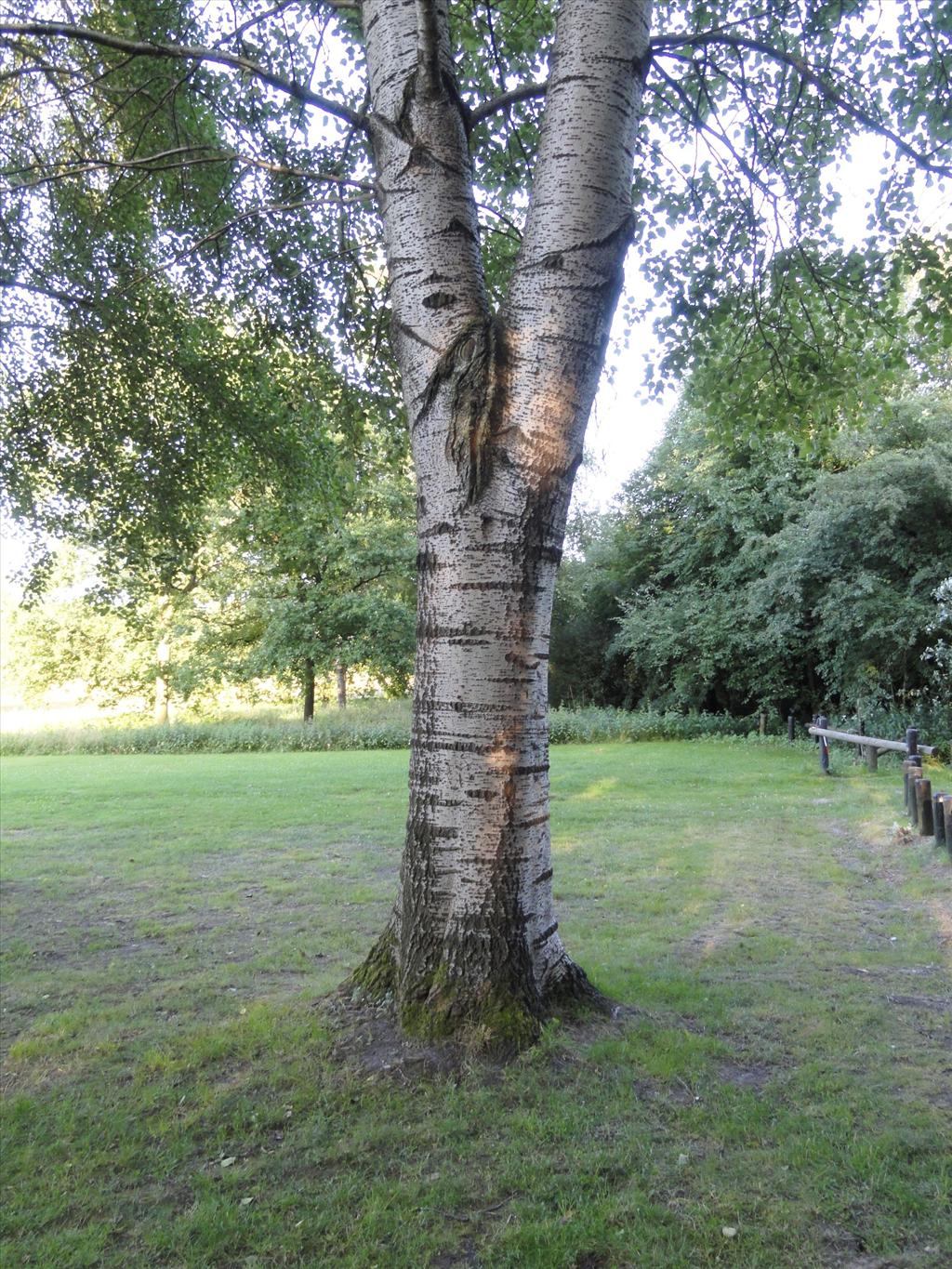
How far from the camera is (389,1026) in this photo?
3.80 meters

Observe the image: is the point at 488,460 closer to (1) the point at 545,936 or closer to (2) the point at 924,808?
(1) the point at 545,936

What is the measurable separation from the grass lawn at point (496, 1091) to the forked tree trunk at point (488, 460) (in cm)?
40

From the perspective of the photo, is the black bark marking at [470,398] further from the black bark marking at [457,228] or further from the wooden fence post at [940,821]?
the wooden fence post at [940,821]

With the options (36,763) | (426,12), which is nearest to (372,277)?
(426,12)

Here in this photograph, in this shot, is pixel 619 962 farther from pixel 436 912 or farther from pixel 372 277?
pixel 372 277

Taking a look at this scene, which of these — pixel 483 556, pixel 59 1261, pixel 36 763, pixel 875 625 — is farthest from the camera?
pixel 36 763

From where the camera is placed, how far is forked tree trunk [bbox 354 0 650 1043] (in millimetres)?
3654

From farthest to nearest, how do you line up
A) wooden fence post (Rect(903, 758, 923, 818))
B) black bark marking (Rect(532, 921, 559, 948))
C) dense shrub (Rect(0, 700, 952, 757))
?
dense shrub (Rect(0, 700, 952, 757)), wooden fence post (Rect(903, 758, 923, 818)), black bark marking (Rect(532, 921, 559, 948))

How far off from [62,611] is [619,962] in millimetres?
32061

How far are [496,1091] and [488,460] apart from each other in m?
A: 2.52

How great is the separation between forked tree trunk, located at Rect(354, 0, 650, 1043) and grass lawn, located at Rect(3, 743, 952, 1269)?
40 cm

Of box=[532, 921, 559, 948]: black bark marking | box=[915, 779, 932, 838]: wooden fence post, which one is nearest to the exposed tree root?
box=[532, 921, 559, 948]: black bark marking

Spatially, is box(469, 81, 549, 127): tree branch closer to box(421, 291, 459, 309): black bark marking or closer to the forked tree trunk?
the forked tree trunk

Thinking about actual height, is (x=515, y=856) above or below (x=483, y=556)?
below
